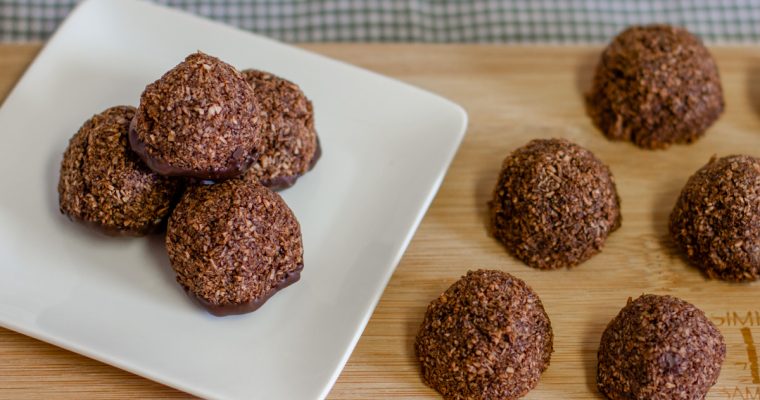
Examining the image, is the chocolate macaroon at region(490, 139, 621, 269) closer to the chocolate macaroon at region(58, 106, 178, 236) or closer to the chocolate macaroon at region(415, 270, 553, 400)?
the chocolate macaroon at region(415, 270, 553, 400)

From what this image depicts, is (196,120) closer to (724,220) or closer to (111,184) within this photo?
(111,184)

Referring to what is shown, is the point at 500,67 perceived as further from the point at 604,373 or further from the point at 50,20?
the point at 50,20

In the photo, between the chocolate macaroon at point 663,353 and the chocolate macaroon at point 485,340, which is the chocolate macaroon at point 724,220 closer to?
the chocolate macaroon at point 663,353

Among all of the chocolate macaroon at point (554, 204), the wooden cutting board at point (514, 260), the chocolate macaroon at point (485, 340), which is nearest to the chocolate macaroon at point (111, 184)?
the wooden cutting board at point (514, 260)

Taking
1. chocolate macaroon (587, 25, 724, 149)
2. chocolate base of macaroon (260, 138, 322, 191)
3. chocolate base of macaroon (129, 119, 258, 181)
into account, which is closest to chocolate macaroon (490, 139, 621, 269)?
chocolate macaroon (587, 25, 724, 149)

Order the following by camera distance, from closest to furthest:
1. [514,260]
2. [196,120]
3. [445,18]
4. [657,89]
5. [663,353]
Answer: [196,120], [663,353], [514,260], [657,89], [445,18]

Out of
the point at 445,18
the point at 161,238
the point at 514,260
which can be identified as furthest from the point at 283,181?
the point at 445,18
